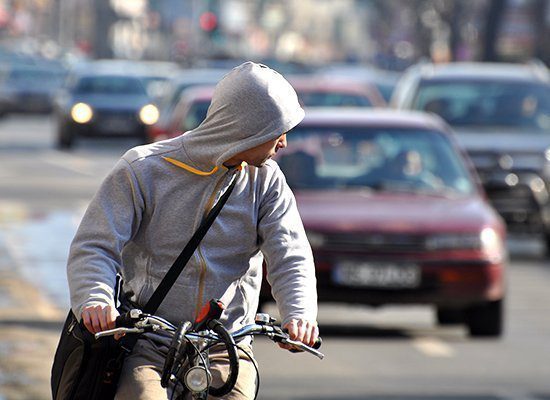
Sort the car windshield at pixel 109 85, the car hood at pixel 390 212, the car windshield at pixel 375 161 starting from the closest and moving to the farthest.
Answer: the car hood at pixel 390 212 < the car windshield at pixel 375 161 < the car windshield at pixel 109 85

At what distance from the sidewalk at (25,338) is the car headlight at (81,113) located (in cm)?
1972

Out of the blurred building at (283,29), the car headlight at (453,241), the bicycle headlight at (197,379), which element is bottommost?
the bicycle headlight at (197,379)

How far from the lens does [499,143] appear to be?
59.5ft

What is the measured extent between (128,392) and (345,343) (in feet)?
24.6

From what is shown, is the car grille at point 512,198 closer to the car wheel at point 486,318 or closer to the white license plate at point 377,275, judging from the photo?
the car wheel at point 486,318

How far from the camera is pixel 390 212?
39.7ft

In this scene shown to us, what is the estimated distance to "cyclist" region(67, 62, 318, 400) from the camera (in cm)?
441

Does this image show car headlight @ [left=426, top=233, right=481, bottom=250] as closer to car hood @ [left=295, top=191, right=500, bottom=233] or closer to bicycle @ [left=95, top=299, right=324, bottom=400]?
car hood @ [left=295, top=191, right=500, bottom=233]

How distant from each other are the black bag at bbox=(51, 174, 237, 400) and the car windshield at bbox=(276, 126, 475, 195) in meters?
8.09

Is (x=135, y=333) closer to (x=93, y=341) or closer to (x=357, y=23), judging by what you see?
(x=93, y=341)

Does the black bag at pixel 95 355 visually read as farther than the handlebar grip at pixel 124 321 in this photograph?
Yes

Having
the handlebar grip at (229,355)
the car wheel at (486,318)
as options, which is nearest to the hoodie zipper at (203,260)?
the handlebar grip at (229,355)

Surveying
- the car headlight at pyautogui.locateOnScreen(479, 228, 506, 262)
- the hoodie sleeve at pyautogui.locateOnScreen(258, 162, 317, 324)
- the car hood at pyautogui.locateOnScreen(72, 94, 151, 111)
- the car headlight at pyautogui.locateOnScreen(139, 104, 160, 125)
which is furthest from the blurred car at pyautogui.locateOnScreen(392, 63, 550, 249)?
the car hood at pyautogui.locateOnScreen(72, 94, 151, 111)

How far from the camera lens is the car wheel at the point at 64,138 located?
35.4 meters
